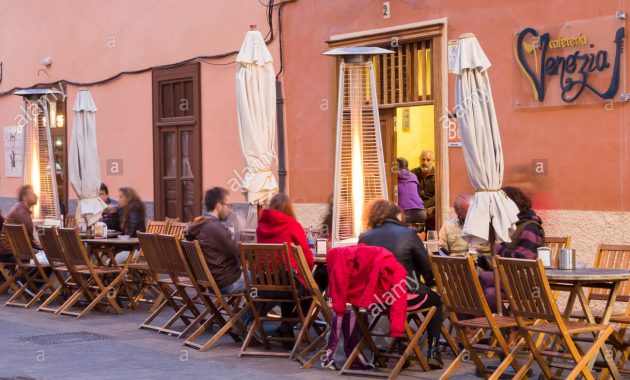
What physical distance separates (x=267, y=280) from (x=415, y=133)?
614cm

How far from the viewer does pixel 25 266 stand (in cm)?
1377

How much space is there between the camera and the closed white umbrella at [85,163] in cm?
1473

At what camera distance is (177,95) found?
18984mm

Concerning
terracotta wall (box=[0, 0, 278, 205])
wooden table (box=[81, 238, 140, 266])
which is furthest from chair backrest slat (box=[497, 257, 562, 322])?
terracotta wall (box=[0, 0, 278, 205])

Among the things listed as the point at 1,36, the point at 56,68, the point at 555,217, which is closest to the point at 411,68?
the point at 555,217

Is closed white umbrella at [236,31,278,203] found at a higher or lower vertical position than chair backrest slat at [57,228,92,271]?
higher

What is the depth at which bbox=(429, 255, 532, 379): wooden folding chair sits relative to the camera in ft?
26.2

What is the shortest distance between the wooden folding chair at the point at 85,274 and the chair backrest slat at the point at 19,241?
85 centimetres

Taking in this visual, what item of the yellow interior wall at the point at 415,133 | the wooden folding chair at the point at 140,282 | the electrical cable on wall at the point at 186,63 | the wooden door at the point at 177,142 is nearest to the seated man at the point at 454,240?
the wooden folding chair at the point at 140,282

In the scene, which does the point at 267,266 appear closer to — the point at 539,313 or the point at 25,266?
the point at 539,313

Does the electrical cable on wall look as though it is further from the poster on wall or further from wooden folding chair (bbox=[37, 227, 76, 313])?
wooden folding chair (bbox=[37, 227, 76, 313])

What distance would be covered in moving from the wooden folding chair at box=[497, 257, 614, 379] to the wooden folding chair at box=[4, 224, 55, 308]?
7.15 meters

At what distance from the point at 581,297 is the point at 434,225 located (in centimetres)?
607

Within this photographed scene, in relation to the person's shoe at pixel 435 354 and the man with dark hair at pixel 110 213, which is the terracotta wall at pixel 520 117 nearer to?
the man with dark hair at pixel 110 213
